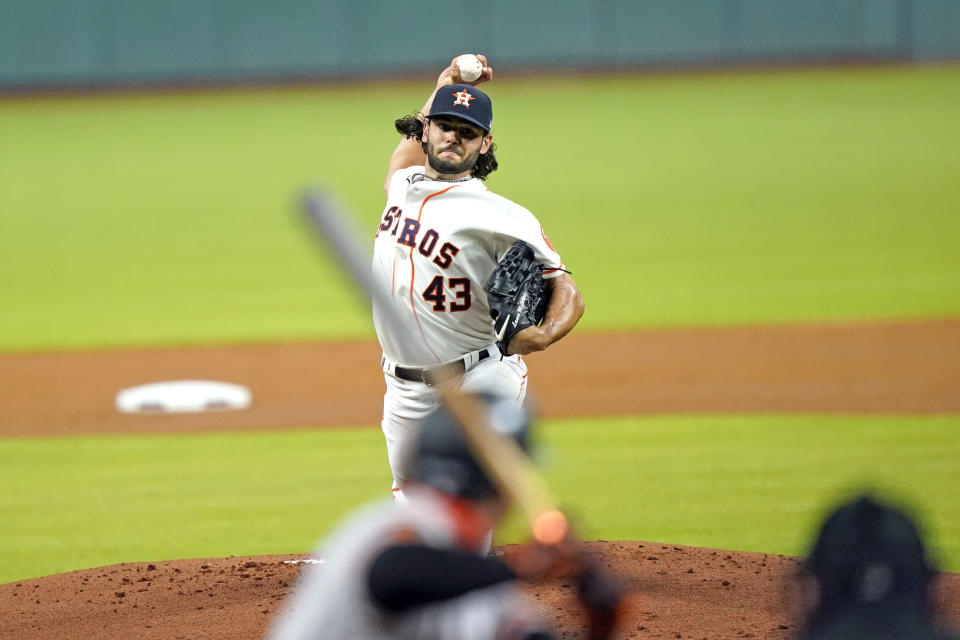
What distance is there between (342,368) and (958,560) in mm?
6350

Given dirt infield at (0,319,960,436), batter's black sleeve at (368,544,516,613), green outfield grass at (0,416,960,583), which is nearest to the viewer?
batter's black sleeve at (368,544,516,613)

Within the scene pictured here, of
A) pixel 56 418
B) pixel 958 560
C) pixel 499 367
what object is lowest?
pixel 56 418

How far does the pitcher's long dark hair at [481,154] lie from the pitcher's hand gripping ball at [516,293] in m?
0.57

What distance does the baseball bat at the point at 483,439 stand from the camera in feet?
9.52

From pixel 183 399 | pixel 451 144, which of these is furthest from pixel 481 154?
pixel 183 399

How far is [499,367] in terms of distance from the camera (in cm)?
539

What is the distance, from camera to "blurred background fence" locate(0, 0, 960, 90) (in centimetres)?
3441

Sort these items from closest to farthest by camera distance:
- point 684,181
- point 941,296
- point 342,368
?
point 342,368
point 941,296
point 684,181

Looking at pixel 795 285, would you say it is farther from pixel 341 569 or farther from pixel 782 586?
pixel 341 569

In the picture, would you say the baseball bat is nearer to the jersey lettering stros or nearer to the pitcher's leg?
the jersey lettering stros

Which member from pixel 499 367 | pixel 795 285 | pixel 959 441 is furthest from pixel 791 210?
pixel 499 367

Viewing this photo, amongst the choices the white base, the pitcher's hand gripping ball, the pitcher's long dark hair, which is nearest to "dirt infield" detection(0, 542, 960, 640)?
the pitcher's hand gripping ball

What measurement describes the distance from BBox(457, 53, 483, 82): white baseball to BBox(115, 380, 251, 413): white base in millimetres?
5339

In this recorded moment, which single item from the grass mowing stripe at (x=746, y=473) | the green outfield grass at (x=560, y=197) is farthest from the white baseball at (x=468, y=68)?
the green outfield grass at (x=560, y=197)
